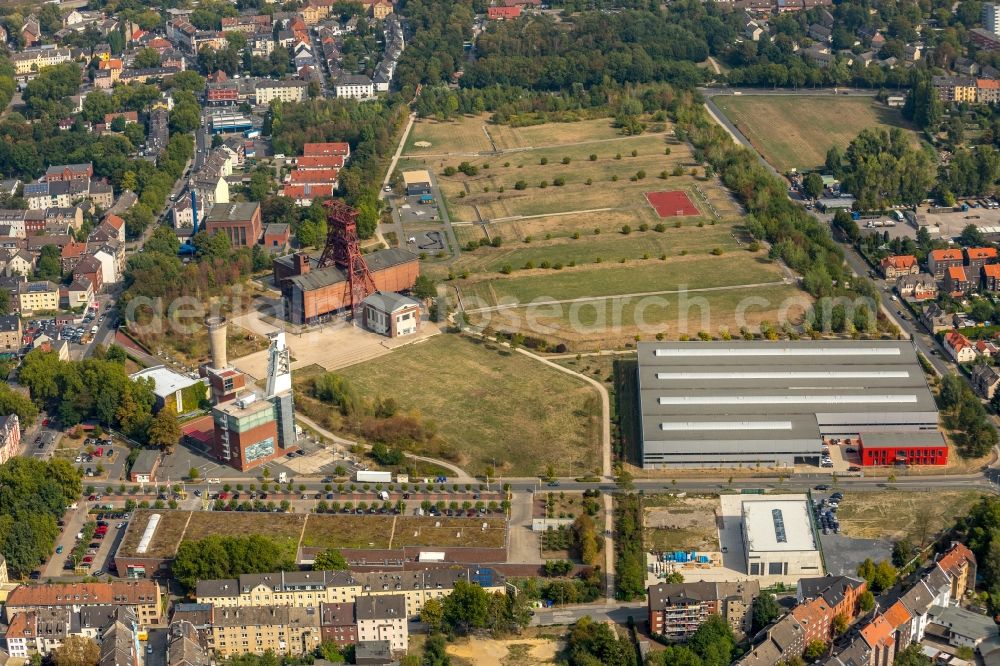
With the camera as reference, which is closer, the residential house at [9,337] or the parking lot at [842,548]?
the parking lot at [842,548]

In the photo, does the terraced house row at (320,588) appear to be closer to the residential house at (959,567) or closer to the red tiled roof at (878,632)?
the red tiled roof at (878,632)

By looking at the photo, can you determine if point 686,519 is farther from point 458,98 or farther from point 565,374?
point 458,98

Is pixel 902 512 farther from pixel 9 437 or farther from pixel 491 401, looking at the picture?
pixel 9 437

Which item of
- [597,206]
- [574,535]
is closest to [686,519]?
[574,535]

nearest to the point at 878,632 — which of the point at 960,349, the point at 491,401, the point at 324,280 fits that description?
the point at 491,401

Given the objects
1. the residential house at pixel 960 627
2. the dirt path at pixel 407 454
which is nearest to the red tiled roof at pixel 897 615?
the residential house at pixel 960 627

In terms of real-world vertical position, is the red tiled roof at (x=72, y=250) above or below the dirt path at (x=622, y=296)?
below

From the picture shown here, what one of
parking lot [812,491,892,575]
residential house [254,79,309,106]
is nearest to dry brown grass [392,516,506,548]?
parking lot [812,491,892,575]
